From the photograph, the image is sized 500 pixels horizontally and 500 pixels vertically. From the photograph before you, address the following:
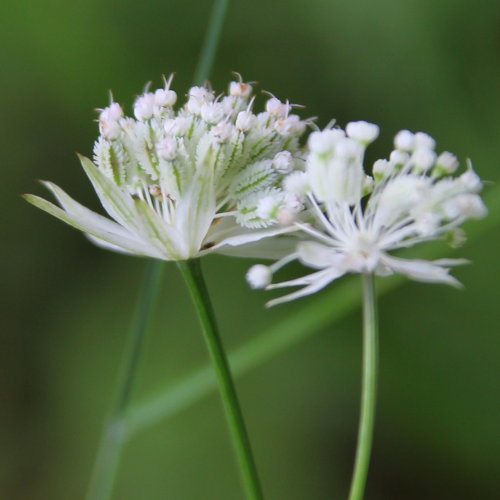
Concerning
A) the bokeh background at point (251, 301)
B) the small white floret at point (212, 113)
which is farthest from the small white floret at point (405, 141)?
the bokeh background at point (251, 301)

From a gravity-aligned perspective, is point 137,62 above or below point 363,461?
above

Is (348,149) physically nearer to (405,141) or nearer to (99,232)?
(405,141)

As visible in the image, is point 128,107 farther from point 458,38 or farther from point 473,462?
point 473,462

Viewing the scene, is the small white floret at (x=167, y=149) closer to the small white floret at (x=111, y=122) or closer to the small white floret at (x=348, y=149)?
the small white floret at (x=111, y=122)

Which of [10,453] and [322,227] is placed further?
[10,453]

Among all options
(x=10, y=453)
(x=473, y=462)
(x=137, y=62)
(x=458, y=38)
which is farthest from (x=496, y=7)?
(x=10, y=453)

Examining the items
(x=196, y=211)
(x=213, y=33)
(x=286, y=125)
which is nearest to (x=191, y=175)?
(x=196, y=211)

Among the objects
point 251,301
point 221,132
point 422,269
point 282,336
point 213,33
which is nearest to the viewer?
point 422,269
